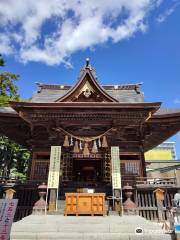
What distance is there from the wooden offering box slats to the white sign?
5.41 meters

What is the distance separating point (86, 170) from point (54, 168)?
715 centimetres

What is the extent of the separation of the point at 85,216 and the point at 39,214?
7.65 ft

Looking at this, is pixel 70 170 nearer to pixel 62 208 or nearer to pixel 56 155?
pixel 56 155

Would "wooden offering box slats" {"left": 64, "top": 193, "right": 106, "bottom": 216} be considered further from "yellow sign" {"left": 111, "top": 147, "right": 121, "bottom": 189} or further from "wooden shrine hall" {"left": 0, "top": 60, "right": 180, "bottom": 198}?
"wooden shrine hall" {"left": 0, "top": 60, "right": 180, "bottom": 198}

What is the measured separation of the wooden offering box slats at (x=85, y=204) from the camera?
35.2ft

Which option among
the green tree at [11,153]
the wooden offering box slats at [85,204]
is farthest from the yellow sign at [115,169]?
the green tree at [11,153]

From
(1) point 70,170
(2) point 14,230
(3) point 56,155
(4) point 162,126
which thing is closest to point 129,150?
(4) point 162,126

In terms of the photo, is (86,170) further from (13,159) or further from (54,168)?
(13,159)

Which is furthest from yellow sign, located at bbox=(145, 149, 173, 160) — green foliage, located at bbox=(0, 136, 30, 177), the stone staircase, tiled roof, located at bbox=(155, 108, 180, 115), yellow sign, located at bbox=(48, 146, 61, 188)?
the stone staircase

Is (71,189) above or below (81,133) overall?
below

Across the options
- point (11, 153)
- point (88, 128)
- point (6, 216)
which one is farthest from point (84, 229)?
point (11, 153)

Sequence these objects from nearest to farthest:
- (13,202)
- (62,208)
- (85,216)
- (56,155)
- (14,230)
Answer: (13,202) → (14,230) → (85,216) → (62,208) → (56,155)

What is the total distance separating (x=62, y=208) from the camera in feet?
38.6

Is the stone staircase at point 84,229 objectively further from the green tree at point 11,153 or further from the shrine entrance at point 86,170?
the green tree at point 11,153
